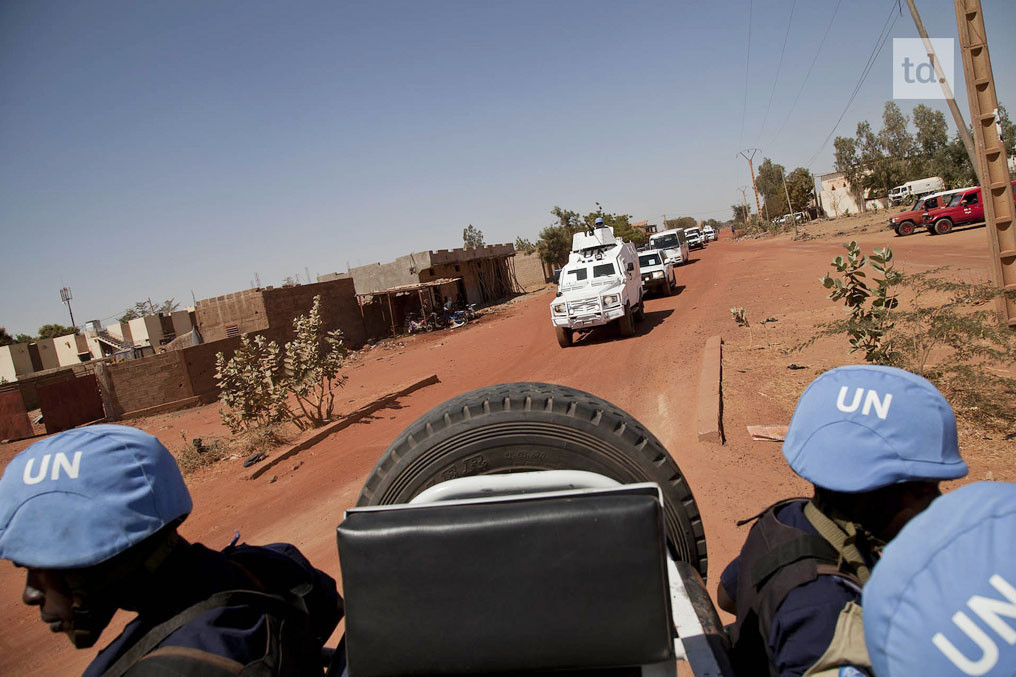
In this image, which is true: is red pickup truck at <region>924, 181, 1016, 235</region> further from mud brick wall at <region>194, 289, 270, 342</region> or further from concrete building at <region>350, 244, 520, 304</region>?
Result: mud brick wall at <region>194, 289, 270, 342</region>

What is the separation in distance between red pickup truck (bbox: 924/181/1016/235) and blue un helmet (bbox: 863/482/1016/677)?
3054 cm

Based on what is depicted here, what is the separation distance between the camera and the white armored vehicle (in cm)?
1388

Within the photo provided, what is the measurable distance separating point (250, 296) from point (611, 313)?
15.3 m

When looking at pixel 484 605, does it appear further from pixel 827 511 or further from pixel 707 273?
pixel 707 273

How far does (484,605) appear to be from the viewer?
1239 mm

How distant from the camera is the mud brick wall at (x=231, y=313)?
2209 centimetres

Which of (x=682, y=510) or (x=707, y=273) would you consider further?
(x=707, y=273)

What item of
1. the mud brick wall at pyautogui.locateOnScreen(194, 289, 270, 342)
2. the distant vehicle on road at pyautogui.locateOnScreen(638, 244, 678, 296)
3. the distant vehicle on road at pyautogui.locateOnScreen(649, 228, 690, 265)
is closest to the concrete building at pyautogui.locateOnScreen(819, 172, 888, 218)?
the distant vehicle on road at pyautogui.locateOnScreen(649, 228, 690, 265)

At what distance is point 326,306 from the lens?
24.5 metres

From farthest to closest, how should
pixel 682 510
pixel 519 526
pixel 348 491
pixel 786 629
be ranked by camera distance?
pixel 348 491
pixel 682 510
pixel 786 629
pixel 519 526

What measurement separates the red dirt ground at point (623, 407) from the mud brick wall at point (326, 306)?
15.8 ft

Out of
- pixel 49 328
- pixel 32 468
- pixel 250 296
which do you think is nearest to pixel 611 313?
pixel 32 468

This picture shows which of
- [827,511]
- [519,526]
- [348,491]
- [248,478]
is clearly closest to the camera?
[519,526]

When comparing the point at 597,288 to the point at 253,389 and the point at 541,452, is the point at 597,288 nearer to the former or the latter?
the point at 253,389
